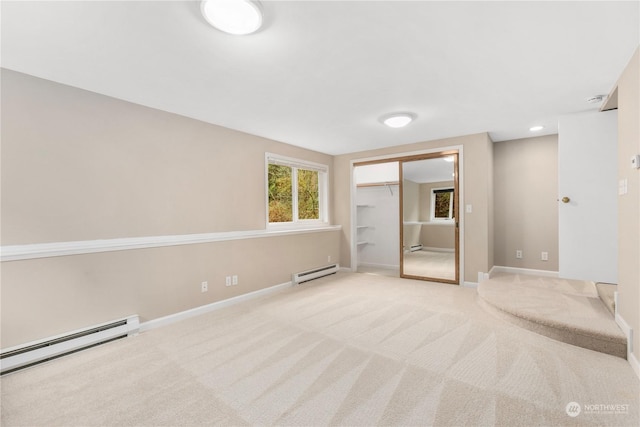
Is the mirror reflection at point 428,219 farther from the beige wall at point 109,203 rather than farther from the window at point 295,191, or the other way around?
the beige wall at point 109,203

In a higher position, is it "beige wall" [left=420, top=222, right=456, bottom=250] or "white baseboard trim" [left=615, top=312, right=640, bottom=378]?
"beige wall" [left=420, top=222, right=456, bottom=250]

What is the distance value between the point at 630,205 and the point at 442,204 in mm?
3151

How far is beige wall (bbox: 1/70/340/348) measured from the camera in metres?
2.30

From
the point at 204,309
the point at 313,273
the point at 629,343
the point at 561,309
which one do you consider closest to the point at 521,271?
the point at 561,309

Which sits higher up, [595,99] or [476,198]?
[595,99]

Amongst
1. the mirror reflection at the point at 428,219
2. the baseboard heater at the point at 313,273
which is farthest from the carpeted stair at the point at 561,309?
the baseboard heater at the point at 313,273

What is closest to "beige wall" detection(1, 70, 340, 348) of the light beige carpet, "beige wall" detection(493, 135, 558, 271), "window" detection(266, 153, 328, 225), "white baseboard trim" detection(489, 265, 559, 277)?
the light beige carpet

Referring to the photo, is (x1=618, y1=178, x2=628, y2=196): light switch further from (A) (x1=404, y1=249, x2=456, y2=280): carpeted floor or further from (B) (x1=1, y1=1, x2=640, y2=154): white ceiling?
(A) (x1=404, y1=249, x2=456, y2=280): carpeted floor

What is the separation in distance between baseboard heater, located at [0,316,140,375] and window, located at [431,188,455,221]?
193 inches

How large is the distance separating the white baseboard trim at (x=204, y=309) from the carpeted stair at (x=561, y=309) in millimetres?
2871

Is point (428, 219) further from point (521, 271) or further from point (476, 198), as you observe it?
point (521, 271)

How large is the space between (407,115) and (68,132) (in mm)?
3419

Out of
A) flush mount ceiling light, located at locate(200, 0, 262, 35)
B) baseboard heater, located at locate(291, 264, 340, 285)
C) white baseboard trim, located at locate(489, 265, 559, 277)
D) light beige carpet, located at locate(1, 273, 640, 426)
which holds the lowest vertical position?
light beige carpet, located at locate(1, 273, 640, 426)

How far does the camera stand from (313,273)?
16.5 feet
